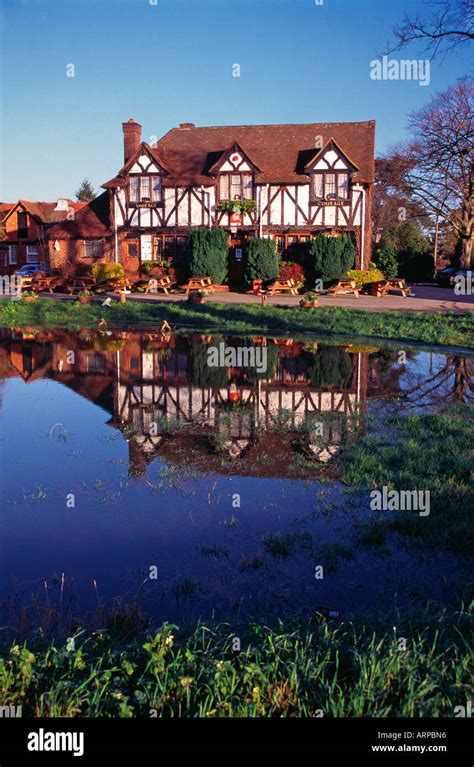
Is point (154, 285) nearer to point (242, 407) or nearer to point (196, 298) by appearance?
point (196, 298)

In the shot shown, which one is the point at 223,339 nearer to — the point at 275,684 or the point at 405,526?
the point at 405,526

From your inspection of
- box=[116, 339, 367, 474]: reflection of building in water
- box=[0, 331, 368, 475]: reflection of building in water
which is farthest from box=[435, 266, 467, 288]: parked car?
box=[116, 339, 367, 474]: reflection of building in water

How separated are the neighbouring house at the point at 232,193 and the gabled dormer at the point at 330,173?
6cm

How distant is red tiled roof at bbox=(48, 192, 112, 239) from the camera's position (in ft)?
137

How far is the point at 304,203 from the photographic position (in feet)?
125

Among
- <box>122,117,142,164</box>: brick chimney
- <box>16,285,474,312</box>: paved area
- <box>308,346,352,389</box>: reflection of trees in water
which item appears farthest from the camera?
<box>122,117,142,164</box>: brick chimney

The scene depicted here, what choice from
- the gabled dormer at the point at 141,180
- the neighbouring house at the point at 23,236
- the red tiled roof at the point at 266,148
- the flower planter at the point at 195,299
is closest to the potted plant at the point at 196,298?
the flower planter at the point at 195,299

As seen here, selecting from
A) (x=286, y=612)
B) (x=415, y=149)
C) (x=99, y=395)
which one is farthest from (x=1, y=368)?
(x=415, y=149)

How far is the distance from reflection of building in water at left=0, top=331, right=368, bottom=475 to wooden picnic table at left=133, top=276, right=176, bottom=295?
1483cm

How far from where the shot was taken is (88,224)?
42.2 meters

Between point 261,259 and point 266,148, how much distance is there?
8241 millimetres

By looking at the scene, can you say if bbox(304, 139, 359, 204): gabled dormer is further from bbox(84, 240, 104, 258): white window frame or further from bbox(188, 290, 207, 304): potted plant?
bbox(84, 240, 104, 258): white window frame

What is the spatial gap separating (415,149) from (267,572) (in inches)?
1778

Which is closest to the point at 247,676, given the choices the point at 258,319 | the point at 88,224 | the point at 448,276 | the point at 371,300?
the point at 258,319
